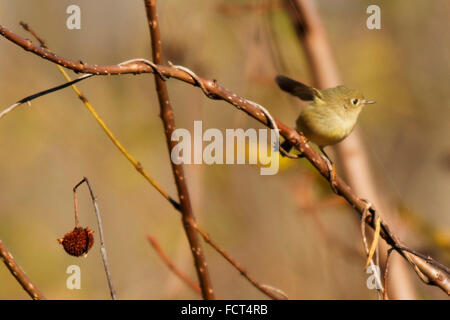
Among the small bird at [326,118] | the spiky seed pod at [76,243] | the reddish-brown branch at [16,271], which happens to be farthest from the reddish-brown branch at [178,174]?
the small bird at [326,118]

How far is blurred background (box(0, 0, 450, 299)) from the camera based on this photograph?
496 centimetres

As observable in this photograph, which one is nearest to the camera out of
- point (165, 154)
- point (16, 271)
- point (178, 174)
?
point (16, 271)

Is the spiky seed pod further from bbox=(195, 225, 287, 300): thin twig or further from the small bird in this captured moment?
the small bird

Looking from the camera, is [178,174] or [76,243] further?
[178,174]

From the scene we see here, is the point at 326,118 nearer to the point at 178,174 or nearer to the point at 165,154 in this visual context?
the point at 178,174

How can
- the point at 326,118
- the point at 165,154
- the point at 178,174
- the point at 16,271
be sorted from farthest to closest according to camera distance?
the point at 165,154 → the point at 326,118 → the point at 178,174 → the point at 16,271

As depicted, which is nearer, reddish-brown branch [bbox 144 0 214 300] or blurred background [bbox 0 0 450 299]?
reddish-brown branch [bbox 144 0 214 300]

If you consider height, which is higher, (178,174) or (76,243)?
(178,174)

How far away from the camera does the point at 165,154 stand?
5984 millimetres

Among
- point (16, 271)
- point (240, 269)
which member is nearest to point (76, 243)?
point (16, 271)

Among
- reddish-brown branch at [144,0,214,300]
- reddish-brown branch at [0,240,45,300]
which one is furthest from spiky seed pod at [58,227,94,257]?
reddish-brown branch at [144,0,214,300]

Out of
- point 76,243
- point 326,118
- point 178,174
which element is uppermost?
point 326,118

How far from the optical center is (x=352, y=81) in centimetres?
552
